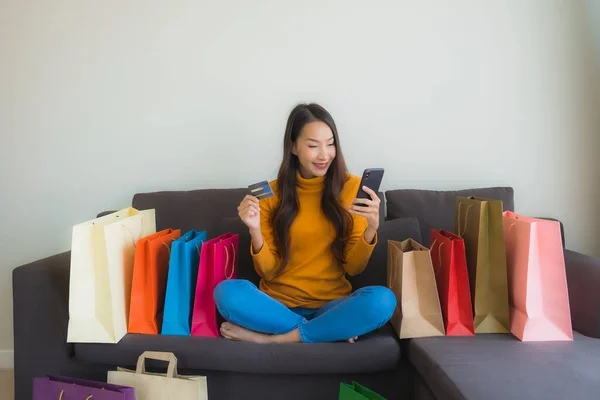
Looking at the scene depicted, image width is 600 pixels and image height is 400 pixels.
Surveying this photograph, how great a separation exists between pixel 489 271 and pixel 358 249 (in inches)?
16.4

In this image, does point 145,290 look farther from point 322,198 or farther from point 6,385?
point 6,385

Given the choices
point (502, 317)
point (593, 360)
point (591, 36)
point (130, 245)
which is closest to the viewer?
point (593, 360)

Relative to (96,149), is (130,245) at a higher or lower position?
lower

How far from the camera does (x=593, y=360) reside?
1272 millimetres

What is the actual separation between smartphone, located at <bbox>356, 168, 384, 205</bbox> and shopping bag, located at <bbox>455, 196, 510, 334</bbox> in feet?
1.04

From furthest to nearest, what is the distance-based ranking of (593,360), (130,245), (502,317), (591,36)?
(591,36), (130,245), (502,317), (593,360)

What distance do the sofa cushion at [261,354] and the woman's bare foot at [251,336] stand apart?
0.03 metres

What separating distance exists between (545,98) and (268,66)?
48.0 inches

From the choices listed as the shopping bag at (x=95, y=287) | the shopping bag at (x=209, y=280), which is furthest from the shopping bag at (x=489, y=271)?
the shopping bag at (x=95, y=287)

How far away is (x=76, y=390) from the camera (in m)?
1.37

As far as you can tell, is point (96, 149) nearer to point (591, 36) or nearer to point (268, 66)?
point (268, 66)

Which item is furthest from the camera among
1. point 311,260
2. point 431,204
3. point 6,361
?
point 6,361

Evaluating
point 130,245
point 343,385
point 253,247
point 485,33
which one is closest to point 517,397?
point 343,385

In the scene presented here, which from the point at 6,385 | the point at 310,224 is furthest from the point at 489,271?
the point at 6,385
